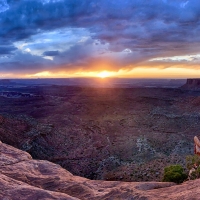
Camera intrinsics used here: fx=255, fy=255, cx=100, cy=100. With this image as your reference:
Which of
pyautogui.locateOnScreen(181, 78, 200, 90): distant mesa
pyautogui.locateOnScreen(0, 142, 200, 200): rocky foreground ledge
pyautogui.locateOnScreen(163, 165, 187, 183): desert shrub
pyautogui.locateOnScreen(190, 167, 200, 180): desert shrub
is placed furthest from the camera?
pyautogui.locateOnScreen(181, 78, 200, 90): distant mesa

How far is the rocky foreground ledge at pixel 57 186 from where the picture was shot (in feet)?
21.7

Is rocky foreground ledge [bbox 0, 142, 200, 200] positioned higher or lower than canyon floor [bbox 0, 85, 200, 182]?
higher

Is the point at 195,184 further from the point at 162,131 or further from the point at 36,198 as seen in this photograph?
the point at 162,131

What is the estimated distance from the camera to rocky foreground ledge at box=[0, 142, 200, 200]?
6629mm

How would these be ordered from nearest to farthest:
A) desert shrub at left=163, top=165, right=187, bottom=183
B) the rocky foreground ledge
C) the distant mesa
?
the rocky foreground ledge
desert shrub at left=163, top=165, right=187, bottom=183
the distant mesa

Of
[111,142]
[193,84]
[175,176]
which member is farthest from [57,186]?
[193,84]

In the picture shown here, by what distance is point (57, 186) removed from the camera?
859cm

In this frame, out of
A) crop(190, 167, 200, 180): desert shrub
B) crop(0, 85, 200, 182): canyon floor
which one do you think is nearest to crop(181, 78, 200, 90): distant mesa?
crop(0, 85, 200, 182): canyon floor

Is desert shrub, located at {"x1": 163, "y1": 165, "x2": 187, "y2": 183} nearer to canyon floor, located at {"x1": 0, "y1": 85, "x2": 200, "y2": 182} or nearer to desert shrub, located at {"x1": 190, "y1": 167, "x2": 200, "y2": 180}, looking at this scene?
desert shrub, located at {"x1": 190, "y1": 167, "x2": 200, "y2": 180}

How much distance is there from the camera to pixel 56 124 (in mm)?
47719

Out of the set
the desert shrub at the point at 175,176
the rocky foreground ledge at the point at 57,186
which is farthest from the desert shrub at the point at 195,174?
the rocky foreground ledge at the point at 57,186

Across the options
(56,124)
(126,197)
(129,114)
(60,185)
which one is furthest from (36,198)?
(129,114)

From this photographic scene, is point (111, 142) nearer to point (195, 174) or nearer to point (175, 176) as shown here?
point (175, 176)

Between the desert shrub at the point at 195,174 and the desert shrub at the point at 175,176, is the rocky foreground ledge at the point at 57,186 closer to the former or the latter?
the desert shrub at the point at 195,174
